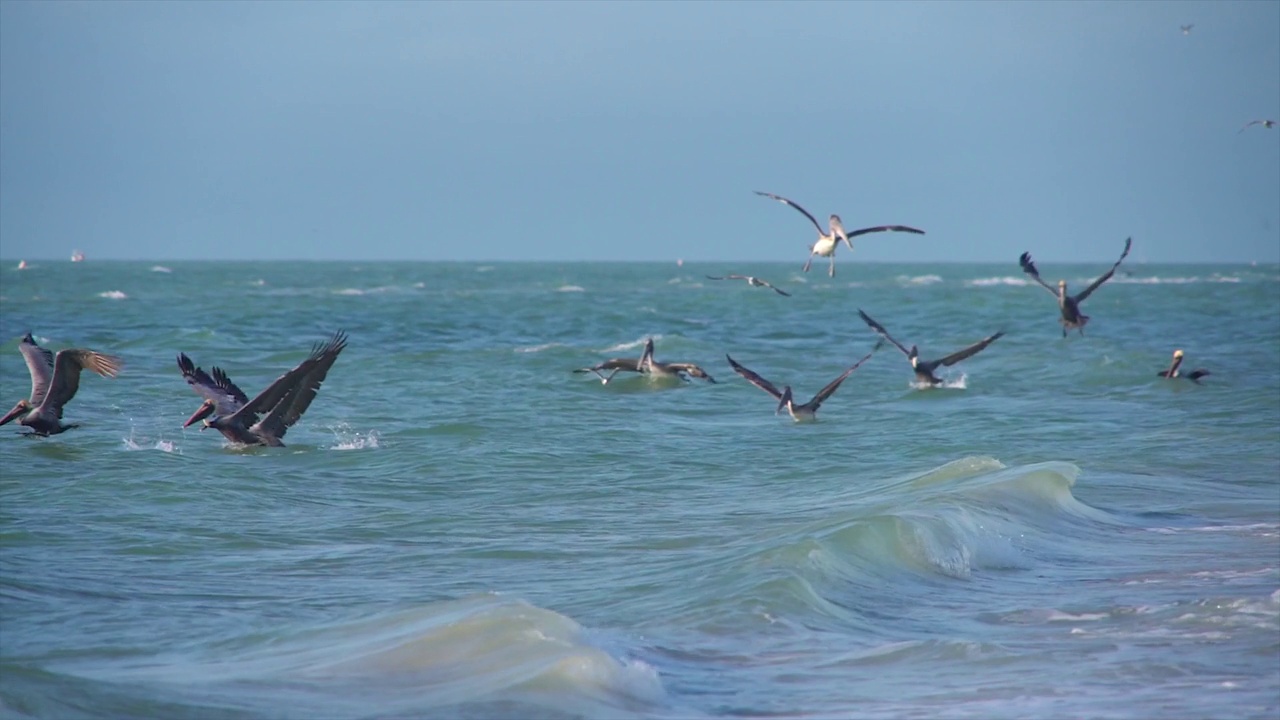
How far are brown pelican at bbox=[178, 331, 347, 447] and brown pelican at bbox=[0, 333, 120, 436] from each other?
846 millimetres

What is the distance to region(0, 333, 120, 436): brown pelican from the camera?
13.7 metres

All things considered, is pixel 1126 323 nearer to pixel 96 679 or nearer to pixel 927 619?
pixel 927 619

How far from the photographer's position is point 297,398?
45.8ft

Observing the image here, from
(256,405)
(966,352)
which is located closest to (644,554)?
(256,405)

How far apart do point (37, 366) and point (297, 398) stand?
243 cm

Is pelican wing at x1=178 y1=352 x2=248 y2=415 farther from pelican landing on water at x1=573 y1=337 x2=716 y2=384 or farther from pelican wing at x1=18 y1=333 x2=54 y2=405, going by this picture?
pelican landing on water at x1=573 y1=337 x2=716 y2=384

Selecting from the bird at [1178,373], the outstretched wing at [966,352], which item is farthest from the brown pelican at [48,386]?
the bird at [1178,373]

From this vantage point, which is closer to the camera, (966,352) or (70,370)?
(70,370)

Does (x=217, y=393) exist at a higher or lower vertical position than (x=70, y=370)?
lower

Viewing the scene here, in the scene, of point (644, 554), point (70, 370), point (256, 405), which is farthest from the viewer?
point (70, 370)

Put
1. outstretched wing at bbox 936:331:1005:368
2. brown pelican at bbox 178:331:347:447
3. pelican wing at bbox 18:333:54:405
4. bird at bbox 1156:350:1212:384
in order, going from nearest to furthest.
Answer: brown pelican at bbox 178:331:347:447, pelican wing at bbox 18:333:54:405, outstretched wing at bbox 936:331:1005:368, bird at bbox 1156:350:1212:384

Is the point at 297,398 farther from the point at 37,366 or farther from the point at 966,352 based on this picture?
the point at 966,352

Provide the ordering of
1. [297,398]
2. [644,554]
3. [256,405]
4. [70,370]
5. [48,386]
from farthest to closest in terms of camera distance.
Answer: [48,386] → [297,398] → [70,370] → [256,405] → [644,554]

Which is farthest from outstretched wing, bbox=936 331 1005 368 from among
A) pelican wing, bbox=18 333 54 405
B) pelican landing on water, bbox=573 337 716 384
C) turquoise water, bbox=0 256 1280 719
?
pelican wing, bbox=18 333 54 405
